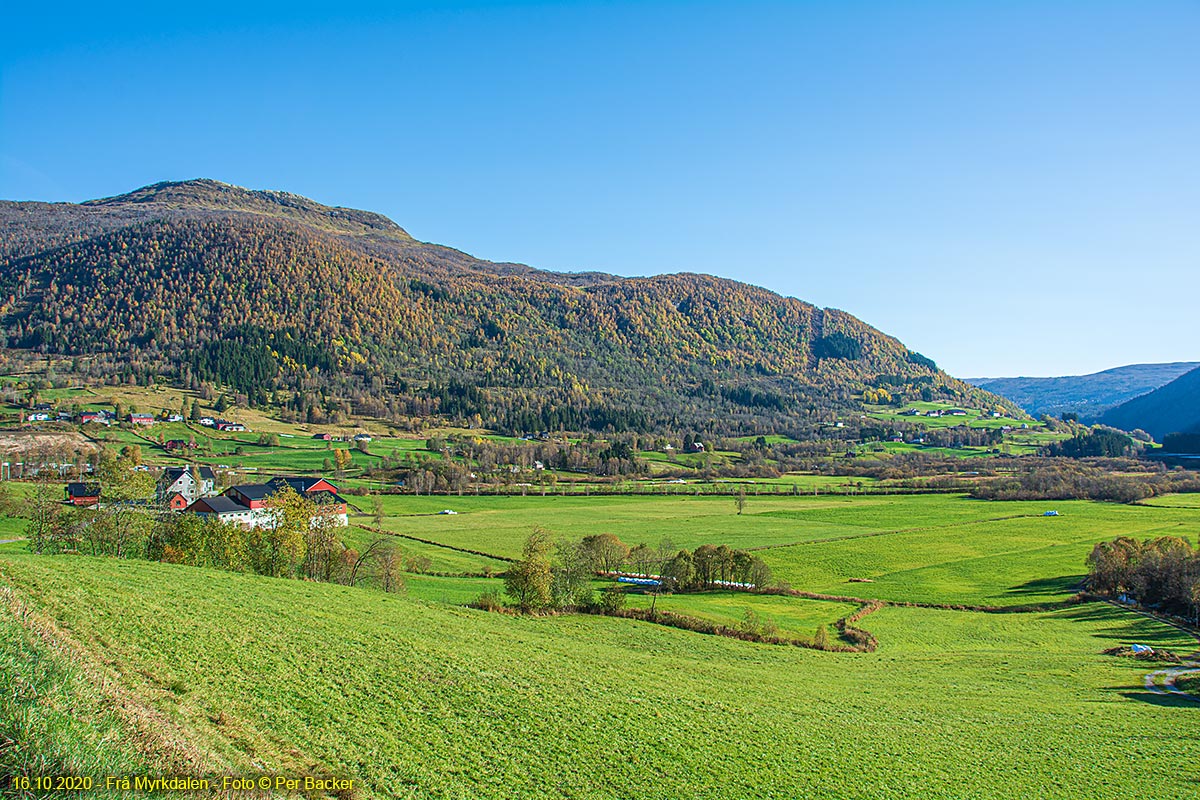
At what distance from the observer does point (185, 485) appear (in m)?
86.7

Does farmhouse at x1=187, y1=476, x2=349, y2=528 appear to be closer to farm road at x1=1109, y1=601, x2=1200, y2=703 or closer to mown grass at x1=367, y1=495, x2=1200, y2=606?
mown grass at x1=367, y1=495, x2=1200, y2=606

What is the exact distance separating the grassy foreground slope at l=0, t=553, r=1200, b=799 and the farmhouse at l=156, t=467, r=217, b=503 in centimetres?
5650

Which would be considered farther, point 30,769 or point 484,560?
point 484,560

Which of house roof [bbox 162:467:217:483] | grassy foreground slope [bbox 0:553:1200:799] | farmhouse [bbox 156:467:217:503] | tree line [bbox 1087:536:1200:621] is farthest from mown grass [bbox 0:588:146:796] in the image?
house roof [bbox 162:467:217:483]

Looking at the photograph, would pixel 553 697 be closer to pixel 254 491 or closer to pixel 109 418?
pixel 254 491

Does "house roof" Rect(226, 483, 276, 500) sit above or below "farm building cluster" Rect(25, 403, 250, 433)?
below

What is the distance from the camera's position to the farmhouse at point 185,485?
8406cm

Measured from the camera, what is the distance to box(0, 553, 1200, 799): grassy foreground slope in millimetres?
17000

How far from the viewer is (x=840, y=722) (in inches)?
1025

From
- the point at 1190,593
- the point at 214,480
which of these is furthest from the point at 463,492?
the point at 1190,593

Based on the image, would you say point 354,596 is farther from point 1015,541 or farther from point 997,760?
point 1015,541

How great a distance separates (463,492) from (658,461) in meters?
62.1

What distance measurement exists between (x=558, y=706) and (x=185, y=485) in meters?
82.1

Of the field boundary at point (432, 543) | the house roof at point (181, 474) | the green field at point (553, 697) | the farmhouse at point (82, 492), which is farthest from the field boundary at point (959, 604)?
the house roof at point (181, 474)
